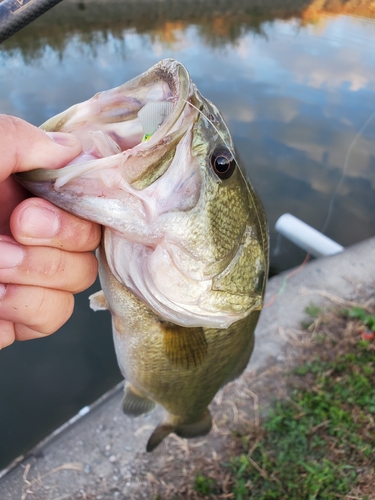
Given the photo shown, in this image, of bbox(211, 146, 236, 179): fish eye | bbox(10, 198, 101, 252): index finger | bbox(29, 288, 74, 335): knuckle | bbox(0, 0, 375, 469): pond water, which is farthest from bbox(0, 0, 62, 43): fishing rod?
bbox(0, 0, 375, 469): pond water

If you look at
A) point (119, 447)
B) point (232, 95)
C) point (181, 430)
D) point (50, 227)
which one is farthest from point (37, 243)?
point (232, 95)

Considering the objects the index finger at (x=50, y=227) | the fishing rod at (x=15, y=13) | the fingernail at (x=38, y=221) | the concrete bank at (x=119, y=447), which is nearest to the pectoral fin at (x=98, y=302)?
the index finger at (x=50, y=227)

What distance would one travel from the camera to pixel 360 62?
10.0 meters

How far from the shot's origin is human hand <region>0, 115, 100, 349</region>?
94 cm

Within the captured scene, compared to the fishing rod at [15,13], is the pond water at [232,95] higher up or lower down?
lower down

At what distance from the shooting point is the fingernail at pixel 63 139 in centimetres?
99

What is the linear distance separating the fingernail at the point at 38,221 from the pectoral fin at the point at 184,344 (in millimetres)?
620

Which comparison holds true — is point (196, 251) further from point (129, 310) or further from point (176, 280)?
point (129, 310)

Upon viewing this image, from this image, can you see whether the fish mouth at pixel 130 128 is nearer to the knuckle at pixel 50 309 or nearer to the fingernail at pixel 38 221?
the fingernail at pixel 38 221

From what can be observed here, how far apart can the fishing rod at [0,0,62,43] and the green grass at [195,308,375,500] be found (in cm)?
252

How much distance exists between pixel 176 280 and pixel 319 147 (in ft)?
21.6

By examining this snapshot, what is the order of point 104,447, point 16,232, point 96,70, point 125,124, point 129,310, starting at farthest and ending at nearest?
point 96,70 < point 104,447 < point 129,310 < point 125,124 < point 16,232

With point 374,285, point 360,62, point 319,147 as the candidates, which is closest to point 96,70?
point 319,147

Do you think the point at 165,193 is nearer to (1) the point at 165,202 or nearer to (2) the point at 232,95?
(1) the point at 165,202
